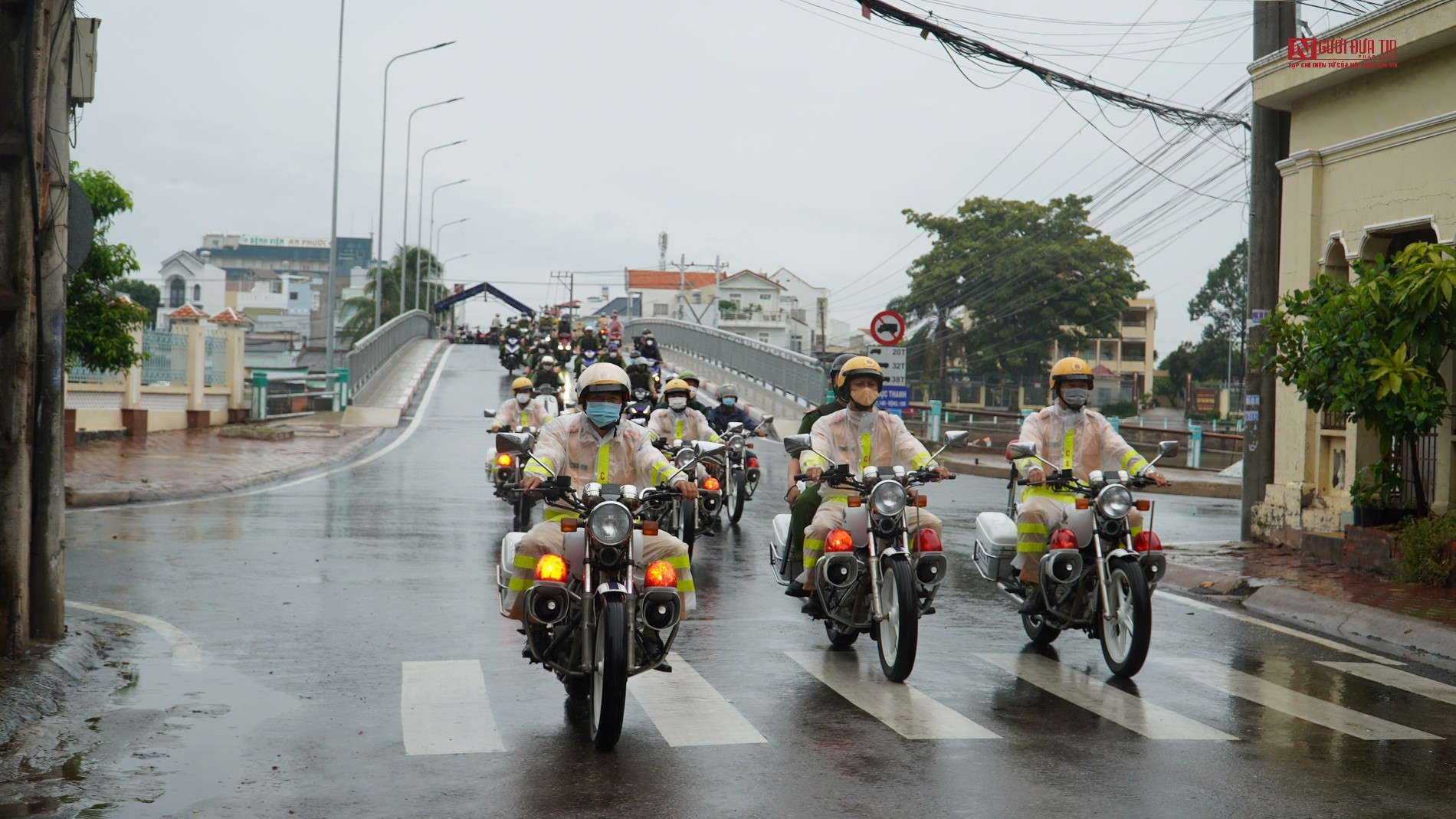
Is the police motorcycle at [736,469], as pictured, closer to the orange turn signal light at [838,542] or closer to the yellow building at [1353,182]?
the yellow building at [1353,182]

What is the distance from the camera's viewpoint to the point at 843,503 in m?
8.42

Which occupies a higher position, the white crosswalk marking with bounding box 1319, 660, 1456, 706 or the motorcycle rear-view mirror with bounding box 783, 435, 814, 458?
the motorcycle rear-view mirror with bounding box 783, 435, 814, 458

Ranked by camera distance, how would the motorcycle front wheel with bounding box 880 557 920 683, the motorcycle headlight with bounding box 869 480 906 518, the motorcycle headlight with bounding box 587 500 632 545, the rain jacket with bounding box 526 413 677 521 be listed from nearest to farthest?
the motorcycle headlight with bounding box 587 500 632 545
the rain jacket with bounding box 526 413 677 521
the motorcycle front wheel with bounding box 880 557 920 683
the motorcycle headlight with bounding box 869 480 906 518

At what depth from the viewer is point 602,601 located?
612 centimetres

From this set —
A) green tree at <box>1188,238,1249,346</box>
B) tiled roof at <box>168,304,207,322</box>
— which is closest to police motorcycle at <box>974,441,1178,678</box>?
tiled roof at <box>168,304,207,322</box>

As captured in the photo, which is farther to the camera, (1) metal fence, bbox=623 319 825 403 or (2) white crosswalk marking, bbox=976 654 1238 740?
(1) metal fence, bbox=623 319 825 403

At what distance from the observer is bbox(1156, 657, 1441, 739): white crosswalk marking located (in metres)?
6.82

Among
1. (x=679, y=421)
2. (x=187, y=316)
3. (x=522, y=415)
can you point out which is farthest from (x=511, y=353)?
(x=679, y=421)

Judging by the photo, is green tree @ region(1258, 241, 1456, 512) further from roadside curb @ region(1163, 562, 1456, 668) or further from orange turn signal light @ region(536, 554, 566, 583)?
orange turn signal light @ region(536, 554, 566, 583)

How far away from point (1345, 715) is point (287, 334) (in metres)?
98.1

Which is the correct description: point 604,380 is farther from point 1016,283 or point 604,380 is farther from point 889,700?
point 1016,283

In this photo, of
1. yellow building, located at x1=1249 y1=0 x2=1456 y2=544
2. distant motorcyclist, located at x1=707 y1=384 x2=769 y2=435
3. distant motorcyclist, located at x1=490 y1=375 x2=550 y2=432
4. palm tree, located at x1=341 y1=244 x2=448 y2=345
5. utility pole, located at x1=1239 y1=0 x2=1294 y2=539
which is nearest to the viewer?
yellow building, located at x1=1249 y1=0 x2=1456 y2=544

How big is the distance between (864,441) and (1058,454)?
143 centimetres
